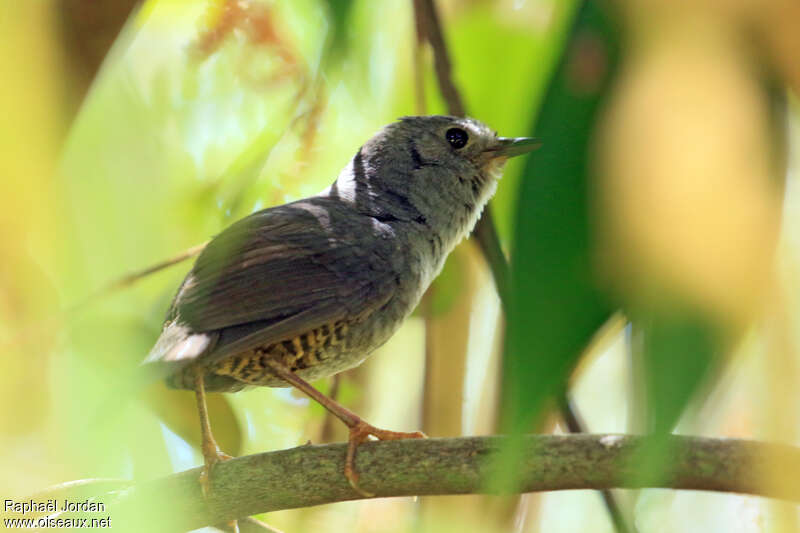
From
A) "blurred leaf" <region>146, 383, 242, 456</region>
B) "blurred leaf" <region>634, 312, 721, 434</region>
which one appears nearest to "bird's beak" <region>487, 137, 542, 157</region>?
"blurred leaf" <region>146, 383, 242, 456</region>

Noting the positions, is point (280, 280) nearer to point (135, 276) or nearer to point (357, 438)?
point (135, 276)

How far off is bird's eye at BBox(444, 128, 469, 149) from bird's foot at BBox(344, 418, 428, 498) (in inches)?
53.4

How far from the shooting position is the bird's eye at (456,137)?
3.73m

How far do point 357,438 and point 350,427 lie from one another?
15 cm

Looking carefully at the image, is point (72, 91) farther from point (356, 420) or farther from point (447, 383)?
point (447, 383)

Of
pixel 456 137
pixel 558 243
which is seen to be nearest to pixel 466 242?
pixel 456 137

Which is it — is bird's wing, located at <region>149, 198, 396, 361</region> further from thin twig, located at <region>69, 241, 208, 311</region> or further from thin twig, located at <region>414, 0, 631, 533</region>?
thin twig, located at <region>414, 0, 631, 533</region>

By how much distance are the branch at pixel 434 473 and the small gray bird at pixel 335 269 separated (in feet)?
0.26

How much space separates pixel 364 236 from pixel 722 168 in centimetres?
199

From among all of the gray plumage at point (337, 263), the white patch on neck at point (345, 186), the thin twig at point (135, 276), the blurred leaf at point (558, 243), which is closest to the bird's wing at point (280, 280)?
the gray plumage at point (337, 263)

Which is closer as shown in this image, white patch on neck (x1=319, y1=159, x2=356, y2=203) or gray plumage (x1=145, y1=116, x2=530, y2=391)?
gray plumage (x1=145, y1=116, x2=530, y2=391)

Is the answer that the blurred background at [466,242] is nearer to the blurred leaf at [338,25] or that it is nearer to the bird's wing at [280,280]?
the blurred leaf at [338,25]

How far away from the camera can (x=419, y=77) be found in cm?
357

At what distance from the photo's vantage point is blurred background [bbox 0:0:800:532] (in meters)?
1.35
